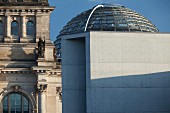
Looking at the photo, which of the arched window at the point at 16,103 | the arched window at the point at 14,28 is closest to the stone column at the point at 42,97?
→ the arched window at the point at 16,103

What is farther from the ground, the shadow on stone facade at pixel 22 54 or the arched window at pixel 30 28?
the arched window at pixel 30 28

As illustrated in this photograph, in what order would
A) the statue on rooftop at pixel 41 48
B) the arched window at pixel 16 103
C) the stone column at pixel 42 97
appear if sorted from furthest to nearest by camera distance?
the arched window at pixel 16 103 < the stone column at pixel 42 97 < the statue on rooftop at pixel 41 48

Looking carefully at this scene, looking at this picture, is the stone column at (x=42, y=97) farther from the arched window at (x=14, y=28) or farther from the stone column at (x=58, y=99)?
the arched window at (x=14, y=28)

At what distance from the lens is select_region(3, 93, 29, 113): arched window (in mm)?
93312

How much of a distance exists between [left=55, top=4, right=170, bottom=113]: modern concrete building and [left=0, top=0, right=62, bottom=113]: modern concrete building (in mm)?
19587

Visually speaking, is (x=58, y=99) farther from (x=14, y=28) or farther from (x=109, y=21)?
(x=109, y=21)

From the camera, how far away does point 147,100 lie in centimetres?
7162

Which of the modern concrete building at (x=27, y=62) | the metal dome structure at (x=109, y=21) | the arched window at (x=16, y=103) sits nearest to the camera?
the modern concrete building at (x=27, y=62)

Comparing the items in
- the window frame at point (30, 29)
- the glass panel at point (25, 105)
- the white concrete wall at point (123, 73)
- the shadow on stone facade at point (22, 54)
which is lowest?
the glass panel at point (25, 105)

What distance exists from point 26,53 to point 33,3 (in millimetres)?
5522

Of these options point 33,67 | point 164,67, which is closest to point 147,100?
point 164,67

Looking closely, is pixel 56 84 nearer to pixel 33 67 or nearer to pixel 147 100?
pixel 33 67

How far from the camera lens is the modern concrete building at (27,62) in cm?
9281

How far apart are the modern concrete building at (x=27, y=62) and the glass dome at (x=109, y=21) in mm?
4213
